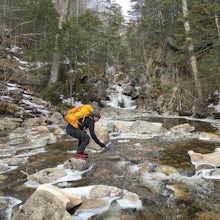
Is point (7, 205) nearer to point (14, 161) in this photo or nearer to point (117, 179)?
point (117, 179)

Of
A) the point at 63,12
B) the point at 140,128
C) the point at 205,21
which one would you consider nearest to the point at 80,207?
the point at 140,128

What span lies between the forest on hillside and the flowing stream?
182 inches

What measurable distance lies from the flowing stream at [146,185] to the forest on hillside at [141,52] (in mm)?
4631

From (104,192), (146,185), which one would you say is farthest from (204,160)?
(104,192)

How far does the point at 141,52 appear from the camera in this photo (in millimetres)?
30797

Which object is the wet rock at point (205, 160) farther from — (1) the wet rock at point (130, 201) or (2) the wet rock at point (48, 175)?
(2) the wet rock at point (48, 175)

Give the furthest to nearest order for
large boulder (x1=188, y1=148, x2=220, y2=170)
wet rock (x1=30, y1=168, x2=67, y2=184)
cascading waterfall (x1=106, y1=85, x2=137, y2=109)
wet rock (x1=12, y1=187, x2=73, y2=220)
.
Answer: cascading waterfall (x1=106, y1=85, x2=137, y2=109) → large boulder (x1=188, y1=148, x2=220, y2=170) → wet rock (x1=30, y1=168, x2=67, y2=184) → wet rock (x1=12, y1=187, x2=73, y2=220)

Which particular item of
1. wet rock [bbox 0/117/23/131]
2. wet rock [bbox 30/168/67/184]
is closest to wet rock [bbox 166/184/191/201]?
wet rock [bbox 30/168/67/184]

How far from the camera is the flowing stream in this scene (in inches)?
141

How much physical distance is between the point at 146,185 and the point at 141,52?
91.1 feet

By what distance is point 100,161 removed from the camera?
239 inches

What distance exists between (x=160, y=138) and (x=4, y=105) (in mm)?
8294

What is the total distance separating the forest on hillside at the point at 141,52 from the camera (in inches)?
437

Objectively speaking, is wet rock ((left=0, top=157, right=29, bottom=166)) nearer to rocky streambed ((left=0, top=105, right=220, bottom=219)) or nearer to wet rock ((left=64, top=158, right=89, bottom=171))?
rocky streambed ((left=0, top=105, right=220, bottom=219))
